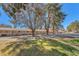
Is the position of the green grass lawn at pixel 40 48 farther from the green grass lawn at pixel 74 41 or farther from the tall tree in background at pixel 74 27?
the tall tree in background at pixel 74 27

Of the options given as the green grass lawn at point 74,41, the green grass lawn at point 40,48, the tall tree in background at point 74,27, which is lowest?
the green grass lawn at point 40,48

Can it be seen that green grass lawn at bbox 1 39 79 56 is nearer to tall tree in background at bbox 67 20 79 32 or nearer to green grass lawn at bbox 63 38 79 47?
green grass lawn at bbox 63 38 79 47

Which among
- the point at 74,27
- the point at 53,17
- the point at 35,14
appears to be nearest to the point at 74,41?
the point at 74,27

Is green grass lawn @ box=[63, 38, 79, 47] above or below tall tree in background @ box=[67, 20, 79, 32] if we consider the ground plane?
below

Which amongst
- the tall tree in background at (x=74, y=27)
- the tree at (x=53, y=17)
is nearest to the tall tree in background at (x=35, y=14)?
the tree at (x=53, y=17)

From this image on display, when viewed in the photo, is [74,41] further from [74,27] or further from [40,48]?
[40,48]

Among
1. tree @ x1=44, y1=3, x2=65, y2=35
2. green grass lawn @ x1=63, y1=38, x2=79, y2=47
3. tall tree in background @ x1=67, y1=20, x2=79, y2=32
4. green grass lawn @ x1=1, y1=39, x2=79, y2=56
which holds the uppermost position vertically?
tree @ x1=44, y1=3, x2=65, y2=35

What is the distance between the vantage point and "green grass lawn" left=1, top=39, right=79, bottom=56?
2188mm

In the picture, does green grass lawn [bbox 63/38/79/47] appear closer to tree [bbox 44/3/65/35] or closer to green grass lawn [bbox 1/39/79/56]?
green grass lawn [bbox 1/39/79/56]

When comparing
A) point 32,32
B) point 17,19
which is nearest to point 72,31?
point 32,32

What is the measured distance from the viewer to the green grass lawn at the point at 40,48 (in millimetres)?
2188

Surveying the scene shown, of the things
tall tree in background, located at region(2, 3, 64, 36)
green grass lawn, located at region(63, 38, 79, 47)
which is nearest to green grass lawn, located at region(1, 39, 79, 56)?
green grass lawn, located at region(63, 38, 79, 47)

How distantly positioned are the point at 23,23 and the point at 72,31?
58cm

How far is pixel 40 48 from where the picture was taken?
2.22m
